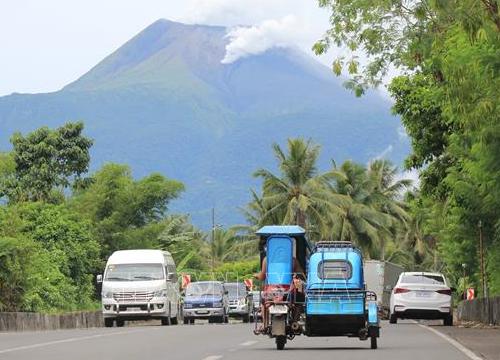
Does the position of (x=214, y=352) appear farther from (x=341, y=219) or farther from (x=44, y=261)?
(x=341, y=219)

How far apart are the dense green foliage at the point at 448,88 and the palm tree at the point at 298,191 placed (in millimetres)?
24900

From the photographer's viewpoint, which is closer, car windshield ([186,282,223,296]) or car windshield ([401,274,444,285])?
car windshield ([401,274,444,285])

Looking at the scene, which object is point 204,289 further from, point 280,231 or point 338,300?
point 338,300

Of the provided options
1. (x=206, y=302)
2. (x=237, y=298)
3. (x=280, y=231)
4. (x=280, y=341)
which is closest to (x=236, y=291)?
(x=237, y=298)

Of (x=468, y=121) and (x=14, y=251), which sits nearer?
(x=468, y=121)

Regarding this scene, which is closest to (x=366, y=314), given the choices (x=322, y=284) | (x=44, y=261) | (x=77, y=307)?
(x=322, y=284)

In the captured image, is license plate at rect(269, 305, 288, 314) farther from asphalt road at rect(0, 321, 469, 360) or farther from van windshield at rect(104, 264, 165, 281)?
van windshield at rect(104, 264, 165, 281)

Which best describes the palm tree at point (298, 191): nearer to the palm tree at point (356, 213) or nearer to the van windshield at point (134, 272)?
the palm tree at point (356, 213)

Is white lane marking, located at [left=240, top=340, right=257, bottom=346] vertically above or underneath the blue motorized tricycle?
underneath

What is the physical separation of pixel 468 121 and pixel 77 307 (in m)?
34.6

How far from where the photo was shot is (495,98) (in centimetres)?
2080

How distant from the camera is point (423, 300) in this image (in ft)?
124

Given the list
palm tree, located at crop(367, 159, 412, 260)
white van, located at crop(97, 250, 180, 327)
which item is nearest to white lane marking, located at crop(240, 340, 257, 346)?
white van, located at crop(97, 250, 180, 327)

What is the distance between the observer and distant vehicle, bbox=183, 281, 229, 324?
161 ft
